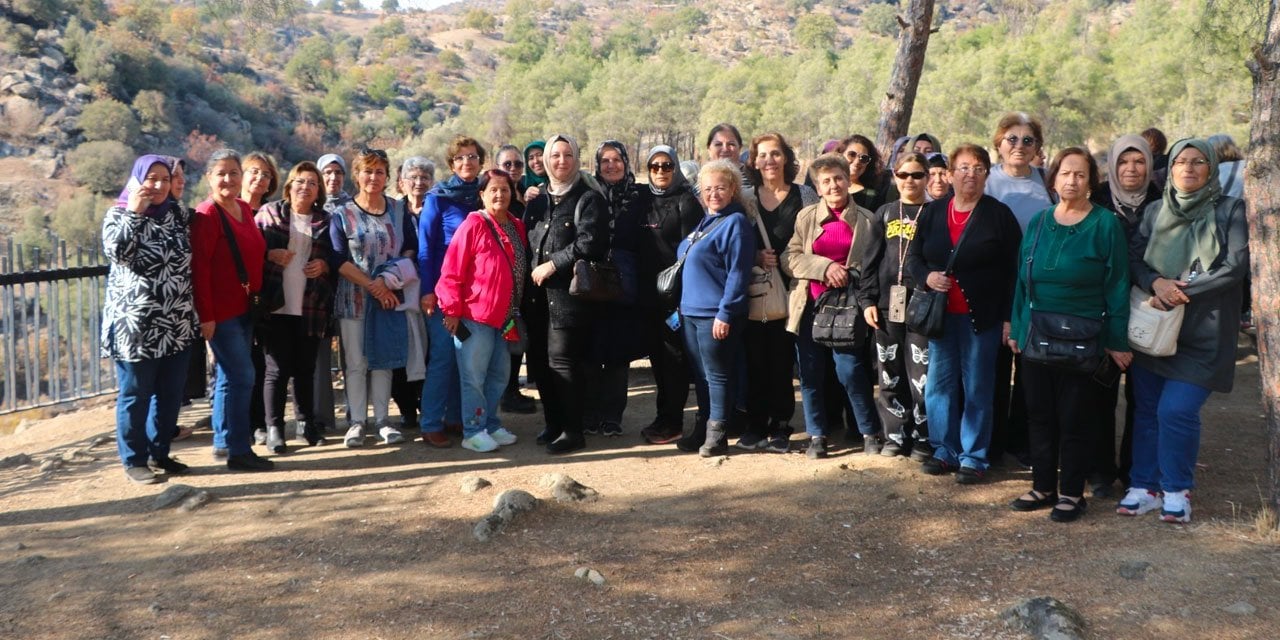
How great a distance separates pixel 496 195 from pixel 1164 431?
3.93 meters

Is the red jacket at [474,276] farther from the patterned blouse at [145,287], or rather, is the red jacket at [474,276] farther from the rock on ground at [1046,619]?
the rock on ground at [1046,619]

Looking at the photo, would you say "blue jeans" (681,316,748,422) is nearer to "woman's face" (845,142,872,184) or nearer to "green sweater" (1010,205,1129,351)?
"woman's face" (845,142,872,184)

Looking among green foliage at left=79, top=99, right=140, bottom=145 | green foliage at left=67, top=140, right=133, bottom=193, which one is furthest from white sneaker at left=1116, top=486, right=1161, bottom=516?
green foliage at left=79, top=99, right=140, bottom=145

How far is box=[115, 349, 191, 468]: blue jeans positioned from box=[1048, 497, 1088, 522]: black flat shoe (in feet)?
15.9

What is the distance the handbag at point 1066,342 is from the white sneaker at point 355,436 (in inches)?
165

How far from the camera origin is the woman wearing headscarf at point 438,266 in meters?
6.00

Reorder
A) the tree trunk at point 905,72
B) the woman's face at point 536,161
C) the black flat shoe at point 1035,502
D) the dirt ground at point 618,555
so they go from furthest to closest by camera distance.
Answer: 1. the tree trunk at point 905,72
2. the woman's face at point 536,161
3. the black flat shoe at point 1035,502
4. the dirt ground at point 618,555

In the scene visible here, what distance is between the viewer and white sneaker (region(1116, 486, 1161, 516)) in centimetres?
465

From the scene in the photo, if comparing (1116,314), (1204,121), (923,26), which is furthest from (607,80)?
(1116,314)

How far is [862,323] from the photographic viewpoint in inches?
212

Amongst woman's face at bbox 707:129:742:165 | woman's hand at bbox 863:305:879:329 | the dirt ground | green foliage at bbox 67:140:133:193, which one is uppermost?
green foliage at bbox 67:140:133:193

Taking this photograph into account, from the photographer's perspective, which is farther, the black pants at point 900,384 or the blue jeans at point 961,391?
the black pants at point 900,384

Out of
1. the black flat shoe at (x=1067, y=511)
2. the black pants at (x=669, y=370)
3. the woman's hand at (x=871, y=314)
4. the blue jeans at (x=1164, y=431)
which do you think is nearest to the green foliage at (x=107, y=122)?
the black pants at (x=669, y=370)

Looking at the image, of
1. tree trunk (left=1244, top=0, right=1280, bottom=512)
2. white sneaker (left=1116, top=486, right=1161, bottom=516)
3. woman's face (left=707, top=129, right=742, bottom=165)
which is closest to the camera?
tree trunk (left=1244, top=0, right=1280, bottom=512)
